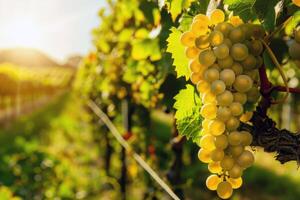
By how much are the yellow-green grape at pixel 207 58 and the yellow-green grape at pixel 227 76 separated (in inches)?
1.3

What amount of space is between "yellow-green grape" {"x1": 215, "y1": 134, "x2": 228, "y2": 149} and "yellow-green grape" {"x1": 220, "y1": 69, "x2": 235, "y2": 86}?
0.37 feet

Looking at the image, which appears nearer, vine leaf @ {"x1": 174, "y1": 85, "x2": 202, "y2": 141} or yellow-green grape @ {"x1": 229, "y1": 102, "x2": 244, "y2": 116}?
yellow-green grape @ {"x1": 229, "y1": 102, "x2": 244, "y2": 116}

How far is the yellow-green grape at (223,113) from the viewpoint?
110 centimetres

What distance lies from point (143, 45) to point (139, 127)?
10.1 feet

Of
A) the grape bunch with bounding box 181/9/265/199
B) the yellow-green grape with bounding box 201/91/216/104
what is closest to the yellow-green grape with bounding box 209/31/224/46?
the grape bunch with bounding box 181/9/265/199

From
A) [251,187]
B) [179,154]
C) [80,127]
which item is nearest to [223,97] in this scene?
[179,154]

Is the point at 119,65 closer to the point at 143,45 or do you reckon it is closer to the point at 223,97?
the point at 143,45

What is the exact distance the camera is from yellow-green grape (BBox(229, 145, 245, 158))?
1109 millimetres

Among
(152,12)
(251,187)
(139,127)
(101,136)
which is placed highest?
(152,12)

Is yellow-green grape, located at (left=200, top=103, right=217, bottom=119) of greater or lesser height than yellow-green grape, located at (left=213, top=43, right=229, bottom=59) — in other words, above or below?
below

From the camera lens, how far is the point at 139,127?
5.48 metres

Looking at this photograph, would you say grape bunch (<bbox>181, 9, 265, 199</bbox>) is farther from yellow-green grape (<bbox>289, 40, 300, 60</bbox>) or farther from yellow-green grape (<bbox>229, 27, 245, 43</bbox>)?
yellow-green grape (<bbox>289, 40, 300, 60</bbox>)

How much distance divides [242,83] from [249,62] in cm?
8

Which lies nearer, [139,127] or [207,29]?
[207,29]
